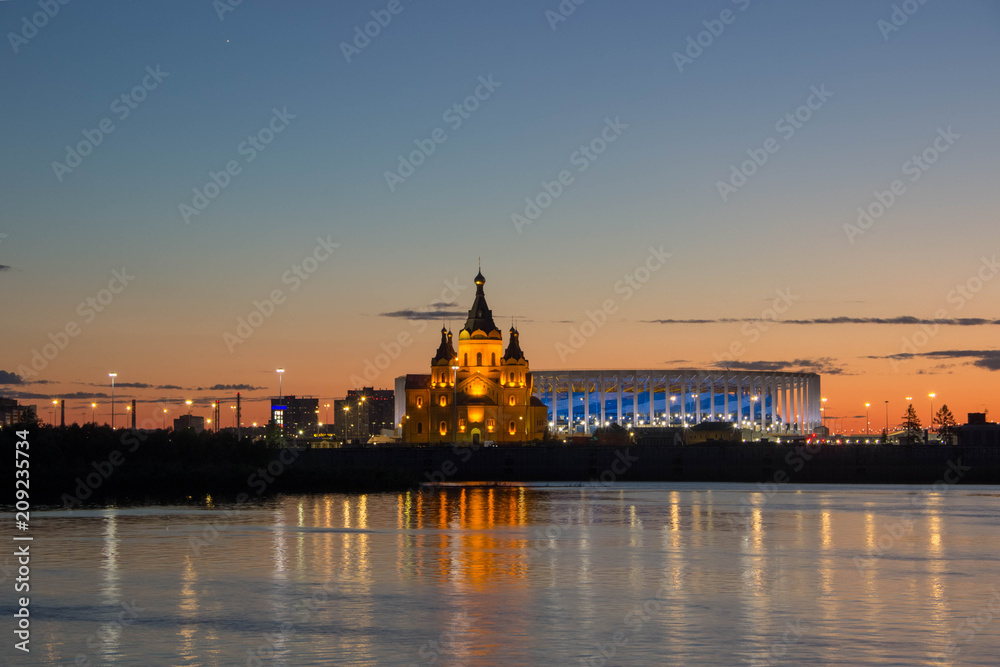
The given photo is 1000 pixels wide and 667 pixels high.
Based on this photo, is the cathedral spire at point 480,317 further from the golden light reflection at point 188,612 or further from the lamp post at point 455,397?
the golden light reflection at point 188,612

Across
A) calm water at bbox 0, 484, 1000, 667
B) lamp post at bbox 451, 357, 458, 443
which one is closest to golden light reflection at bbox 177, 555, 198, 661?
calm water at bbox 0, 484, 1000, 667

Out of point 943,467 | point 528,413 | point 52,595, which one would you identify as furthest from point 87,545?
point 528,413

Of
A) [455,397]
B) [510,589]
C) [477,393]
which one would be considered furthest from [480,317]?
[510,589]

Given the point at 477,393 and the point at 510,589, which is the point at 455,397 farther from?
the point at 510,589

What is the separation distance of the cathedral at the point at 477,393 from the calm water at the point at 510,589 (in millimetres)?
108852

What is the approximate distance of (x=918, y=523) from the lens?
5403 cm

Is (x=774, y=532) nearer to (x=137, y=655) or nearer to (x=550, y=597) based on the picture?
(x=550, y=597)

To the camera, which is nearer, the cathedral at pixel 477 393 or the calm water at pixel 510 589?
the calm water at pixel 510 589

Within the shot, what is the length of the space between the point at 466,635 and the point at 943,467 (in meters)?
88.2

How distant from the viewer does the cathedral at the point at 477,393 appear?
16600 centimetres

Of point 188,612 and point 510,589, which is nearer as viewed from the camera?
point 188,612

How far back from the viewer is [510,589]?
30.6 m

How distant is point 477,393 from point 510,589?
5461 inches

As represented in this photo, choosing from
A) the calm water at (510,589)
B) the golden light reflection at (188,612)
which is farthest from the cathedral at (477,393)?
the golden light reflection at (188,612)
